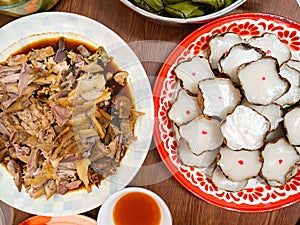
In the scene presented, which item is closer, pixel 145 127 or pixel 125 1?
pixel 125 1

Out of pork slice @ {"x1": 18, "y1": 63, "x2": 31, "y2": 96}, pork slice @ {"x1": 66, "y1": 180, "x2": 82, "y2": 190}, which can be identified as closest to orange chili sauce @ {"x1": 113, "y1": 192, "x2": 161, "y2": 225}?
pork slice @ {"x1": 66, "y1": 180, "x2": 82, "y2": 190}

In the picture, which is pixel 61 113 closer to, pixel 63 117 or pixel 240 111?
pixel 63 117

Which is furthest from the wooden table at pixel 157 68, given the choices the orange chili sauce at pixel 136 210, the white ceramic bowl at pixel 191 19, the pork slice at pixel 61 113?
the pork slice at pixel 61 113

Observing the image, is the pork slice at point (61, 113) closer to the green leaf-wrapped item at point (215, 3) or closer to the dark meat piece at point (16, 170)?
the dark meat piece at point (16, 170)

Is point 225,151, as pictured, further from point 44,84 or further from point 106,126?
point 44,84

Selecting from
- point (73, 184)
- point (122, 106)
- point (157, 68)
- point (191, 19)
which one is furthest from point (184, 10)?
point (73, 184)

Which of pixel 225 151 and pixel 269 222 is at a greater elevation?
pixel 225 151

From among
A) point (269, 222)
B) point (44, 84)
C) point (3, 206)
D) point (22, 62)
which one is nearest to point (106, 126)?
point (44, 84)
